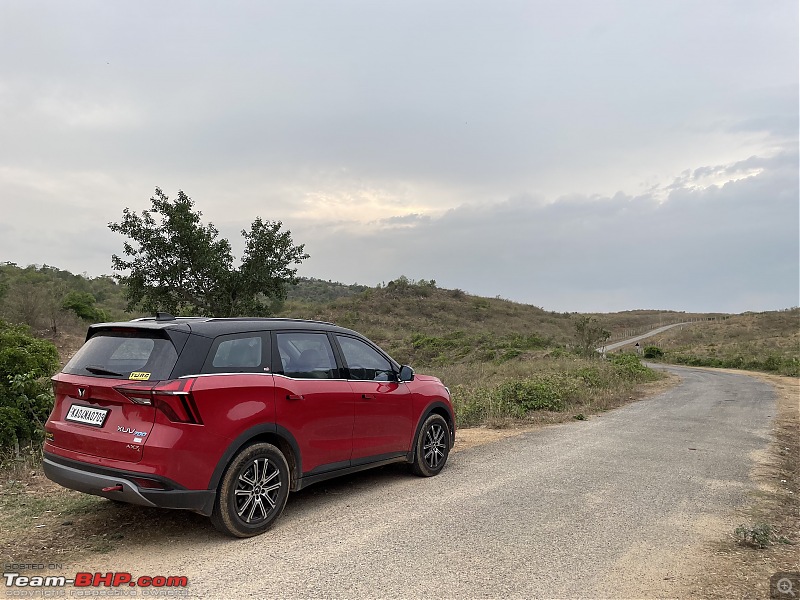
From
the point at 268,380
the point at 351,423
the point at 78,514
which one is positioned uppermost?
the point at 268,380

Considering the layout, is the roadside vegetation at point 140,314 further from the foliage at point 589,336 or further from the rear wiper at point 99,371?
the rear wiper at point 99,371

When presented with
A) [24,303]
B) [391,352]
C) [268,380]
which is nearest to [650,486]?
[268,380]

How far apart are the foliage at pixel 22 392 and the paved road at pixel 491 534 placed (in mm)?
3841

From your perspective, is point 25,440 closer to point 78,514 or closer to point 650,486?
A: point 78,514

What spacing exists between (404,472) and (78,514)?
3579 millimetres

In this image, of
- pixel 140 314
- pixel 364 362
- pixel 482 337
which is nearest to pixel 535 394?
pixel 364 362

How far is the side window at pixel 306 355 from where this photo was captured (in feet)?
17.5

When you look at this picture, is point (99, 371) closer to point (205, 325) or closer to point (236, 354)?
point (205, 325)

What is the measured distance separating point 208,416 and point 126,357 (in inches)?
35.2

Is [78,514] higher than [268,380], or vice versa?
[268,380]

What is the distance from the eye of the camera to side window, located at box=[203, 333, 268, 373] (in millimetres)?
4691

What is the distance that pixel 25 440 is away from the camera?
288 inches

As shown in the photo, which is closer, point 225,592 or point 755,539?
point 225,592

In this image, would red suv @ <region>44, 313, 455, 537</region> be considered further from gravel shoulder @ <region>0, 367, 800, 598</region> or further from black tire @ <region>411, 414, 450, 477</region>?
black tire @ <region>411, 414, 450, 477</region>
